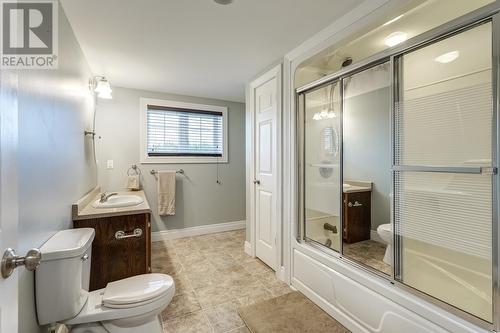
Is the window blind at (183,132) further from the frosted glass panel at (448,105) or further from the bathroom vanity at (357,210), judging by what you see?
the frosted glass panel at (448,105)

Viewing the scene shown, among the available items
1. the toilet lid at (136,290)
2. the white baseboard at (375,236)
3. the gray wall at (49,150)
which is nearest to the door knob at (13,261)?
the gray wall at (49,150)

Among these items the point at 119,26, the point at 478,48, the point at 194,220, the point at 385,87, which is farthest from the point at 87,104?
the point at 478,48

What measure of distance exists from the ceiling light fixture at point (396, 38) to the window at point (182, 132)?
8.68 ft

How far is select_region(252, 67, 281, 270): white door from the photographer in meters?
2.54

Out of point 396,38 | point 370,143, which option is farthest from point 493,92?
point 370,143

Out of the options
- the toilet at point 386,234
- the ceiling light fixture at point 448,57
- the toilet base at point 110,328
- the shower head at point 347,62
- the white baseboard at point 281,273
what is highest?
the shower head at point 347,62

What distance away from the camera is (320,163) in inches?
94.7

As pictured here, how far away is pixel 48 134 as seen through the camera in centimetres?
139

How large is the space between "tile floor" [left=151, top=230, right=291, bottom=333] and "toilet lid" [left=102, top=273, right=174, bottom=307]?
19.2 inches

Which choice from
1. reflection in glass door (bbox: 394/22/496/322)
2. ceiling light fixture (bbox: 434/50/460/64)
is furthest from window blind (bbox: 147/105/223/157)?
ceiling light fixture (bbox: 434/50/460/64)

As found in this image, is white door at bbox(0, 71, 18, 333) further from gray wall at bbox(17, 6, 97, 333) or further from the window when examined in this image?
the window

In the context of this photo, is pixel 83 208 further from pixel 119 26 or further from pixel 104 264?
pixel 119 26

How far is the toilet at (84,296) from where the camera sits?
1.19m

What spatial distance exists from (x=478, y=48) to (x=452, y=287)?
136 cm
